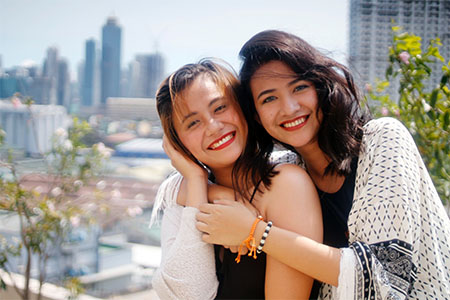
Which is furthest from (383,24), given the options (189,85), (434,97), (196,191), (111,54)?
(111,54)

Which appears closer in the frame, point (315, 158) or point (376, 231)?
point (376, 231)

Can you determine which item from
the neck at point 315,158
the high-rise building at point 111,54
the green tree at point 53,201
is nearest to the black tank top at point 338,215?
the neck at point 315,158

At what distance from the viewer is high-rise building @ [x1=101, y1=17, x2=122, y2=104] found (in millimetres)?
4752

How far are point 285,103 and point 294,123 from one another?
0.08 m

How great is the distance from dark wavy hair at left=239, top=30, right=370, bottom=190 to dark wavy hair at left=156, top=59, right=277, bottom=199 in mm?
32

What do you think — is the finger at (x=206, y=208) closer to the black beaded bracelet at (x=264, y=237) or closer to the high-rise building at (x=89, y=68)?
the black beaded bracelet at (x=264, y=237)

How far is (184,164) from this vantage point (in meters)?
1.40

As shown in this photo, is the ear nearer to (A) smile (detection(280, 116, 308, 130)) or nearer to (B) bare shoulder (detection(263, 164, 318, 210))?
(A) smile (detection(280, 116, 308, 130))

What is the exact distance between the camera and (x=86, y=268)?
3.38m

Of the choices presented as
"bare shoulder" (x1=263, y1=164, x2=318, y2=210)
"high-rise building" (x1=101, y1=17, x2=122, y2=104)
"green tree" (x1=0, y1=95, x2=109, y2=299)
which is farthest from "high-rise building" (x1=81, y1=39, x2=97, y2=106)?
"bare shoulder" (x1=263, y1=164, x2=318, y2=210)

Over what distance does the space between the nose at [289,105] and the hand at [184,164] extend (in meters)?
0.34

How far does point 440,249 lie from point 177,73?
92 cm

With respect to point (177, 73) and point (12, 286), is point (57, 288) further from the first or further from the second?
point (177, 73)

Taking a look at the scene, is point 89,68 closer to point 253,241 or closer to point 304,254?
point 253,241
